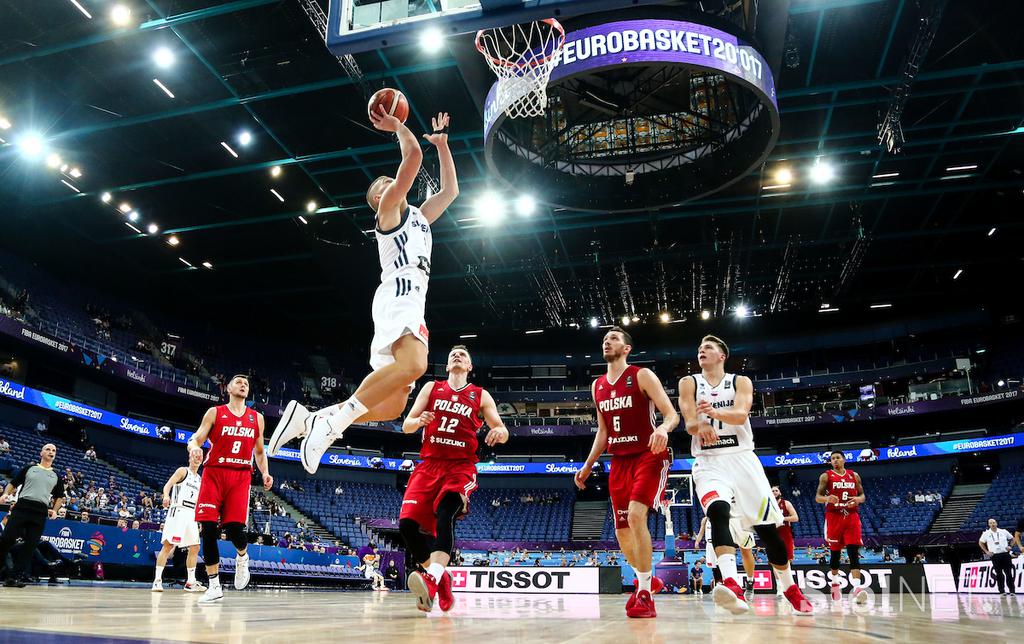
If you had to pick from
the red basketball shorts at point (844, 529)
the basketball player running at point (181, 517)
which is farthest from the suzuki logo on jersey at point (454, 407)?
the red basketball shorts at point (844, 529)

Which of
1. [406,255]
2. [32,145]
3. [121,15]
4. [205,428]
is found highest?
[121,15]

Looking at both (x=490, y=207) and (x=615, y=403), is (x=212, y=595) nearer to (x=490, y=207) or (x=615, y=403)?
(x=615, y=403)

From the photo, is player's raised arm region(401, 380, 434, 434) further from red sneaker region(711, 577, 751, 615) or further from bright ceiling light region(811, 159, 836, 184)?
bright ceiling light region(811, 159, 836, 184)

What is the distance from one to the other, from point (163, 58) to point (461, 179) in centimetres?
793

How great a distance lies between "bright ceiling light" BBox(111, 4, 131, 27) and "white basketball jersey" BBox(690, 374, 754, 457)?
45.7 feet

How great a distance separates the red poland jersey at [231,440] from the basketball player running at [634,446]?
360cm

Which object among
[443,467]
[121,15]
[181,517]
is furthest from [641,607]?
[121,15]

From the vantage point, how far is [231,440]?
22.9 feet

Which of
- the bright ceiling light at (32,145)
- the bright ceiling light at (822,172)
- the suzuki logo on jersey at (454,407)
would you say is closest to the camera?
the suzuki logo on jersey at (454,407)

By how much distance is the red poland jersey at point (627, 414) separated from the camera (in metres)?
5.27

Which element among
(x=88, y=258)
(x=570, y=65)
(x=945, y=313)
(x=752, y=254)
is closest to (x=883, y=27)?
(x=570, y=65)

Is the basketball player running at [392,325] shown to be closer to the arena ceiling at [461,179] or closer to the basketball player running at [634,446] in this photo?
the basketball player running at [634,446]

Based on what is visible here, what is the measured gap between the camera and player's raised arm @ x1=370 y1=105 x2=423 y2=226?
4.44m

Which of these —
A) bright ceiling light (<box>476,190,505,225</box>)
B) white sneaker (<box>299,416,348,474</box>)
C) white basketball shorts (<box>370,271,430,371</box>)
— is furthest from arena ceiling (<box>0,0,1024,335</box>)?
white sneaker (<box>299,416,348,474</box>)
